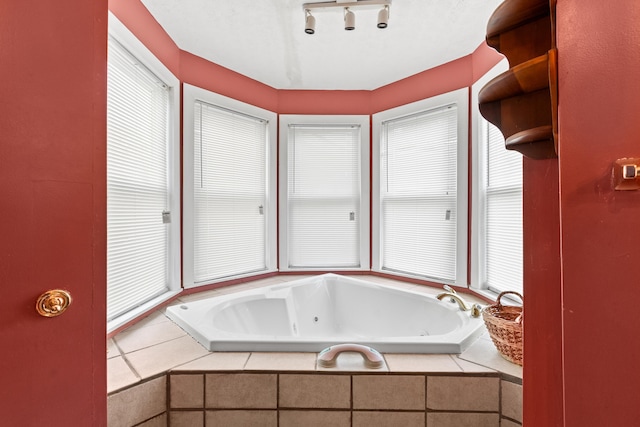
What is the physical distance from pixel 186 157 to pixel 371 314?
1.67 meters

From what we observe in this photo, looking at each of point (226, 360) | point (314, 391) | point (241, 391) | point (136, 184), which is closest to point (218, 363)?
point (226, 360)

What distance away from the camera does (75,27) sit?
1.90 feet

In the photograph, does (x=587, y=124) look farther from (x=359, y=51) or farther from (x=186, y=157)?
(x=186, y=157)

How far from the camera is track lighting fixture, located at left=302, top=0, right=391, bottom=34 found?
145 centimetres

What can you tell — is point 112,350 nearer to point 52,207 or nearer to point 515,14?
point 52,207

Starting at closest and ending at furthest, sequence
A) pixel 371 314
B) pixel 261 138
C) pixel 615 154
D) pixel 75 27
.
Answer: pixel 615 154, pixel 75 27, pixel 371 314, pixel 261 138

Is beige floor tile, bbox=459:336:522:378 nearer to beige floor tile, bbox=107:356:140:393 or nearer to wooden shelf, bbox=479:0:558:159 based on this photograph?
wooden shelf, bbox=479:0:558:159

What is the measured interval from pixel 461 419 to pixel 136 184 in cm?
178

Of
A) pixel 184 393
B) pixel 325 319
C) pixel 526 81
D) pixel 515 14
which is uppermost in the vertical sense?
pixel 515 14

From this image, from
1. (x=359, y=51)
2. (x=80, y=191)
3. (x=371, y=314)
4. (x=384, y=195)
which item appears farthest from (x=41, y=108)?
(x=384, y=195)

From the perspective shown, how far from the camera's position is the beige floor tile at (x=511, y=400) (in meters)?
0.98

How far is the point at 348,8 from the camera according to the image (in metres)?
1.49

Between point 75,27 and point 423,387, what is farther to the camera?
point 423,387

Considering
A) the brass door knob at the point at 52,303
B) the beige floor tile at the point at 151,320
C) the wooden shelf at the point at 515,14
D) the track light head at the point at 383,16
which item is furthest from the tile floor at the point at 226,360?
the track light head at the point at 383,16
